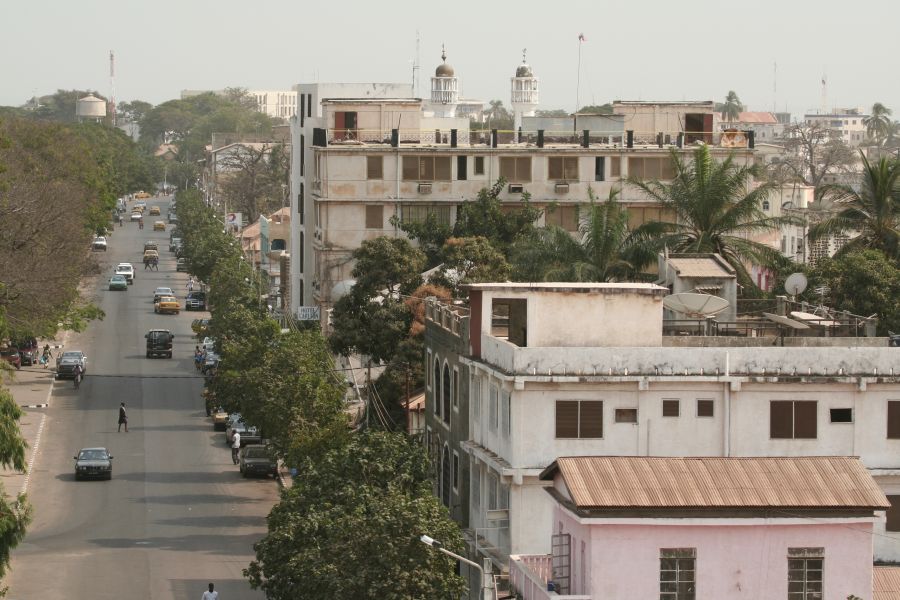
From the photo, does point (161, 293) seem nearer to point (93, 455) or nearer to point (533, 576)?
point (93, 455)

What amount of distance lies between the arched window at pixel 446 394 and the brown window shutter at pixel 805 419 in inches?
387

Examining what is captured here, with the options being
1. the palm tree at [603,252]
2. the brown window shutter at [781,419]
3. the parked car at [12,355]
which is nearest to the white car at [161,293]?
the parked car at [12,355]

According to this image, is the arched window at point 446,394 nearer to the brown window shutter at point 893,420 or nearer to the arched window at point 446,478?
the arched window at point 446,478

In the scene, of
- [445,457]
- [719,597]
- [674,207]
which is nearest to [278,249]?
[674,207]

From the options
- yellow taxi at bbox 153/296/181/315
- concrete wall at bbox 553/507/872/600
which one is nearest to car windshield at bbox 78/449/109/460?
concrete wall at bbox 553/507/872/600

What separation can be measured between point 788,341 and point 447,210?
44.8 m

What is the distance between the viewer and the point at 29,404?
3290 inches

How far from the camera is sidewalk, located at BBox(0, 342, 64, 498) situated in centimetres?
6556

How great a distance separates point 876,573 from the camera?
37500 millimetres

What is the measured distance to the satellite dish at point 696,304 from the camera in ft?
153

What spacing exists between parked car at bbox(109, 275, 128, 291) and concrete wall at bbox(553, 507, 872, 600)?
104050 millimetres

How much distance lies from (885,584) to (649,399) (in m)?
6.94

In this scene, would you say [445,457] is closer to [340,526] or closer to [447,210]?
[340,526]

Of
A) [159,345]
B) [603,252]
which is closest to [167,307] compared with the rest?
[159,345]
